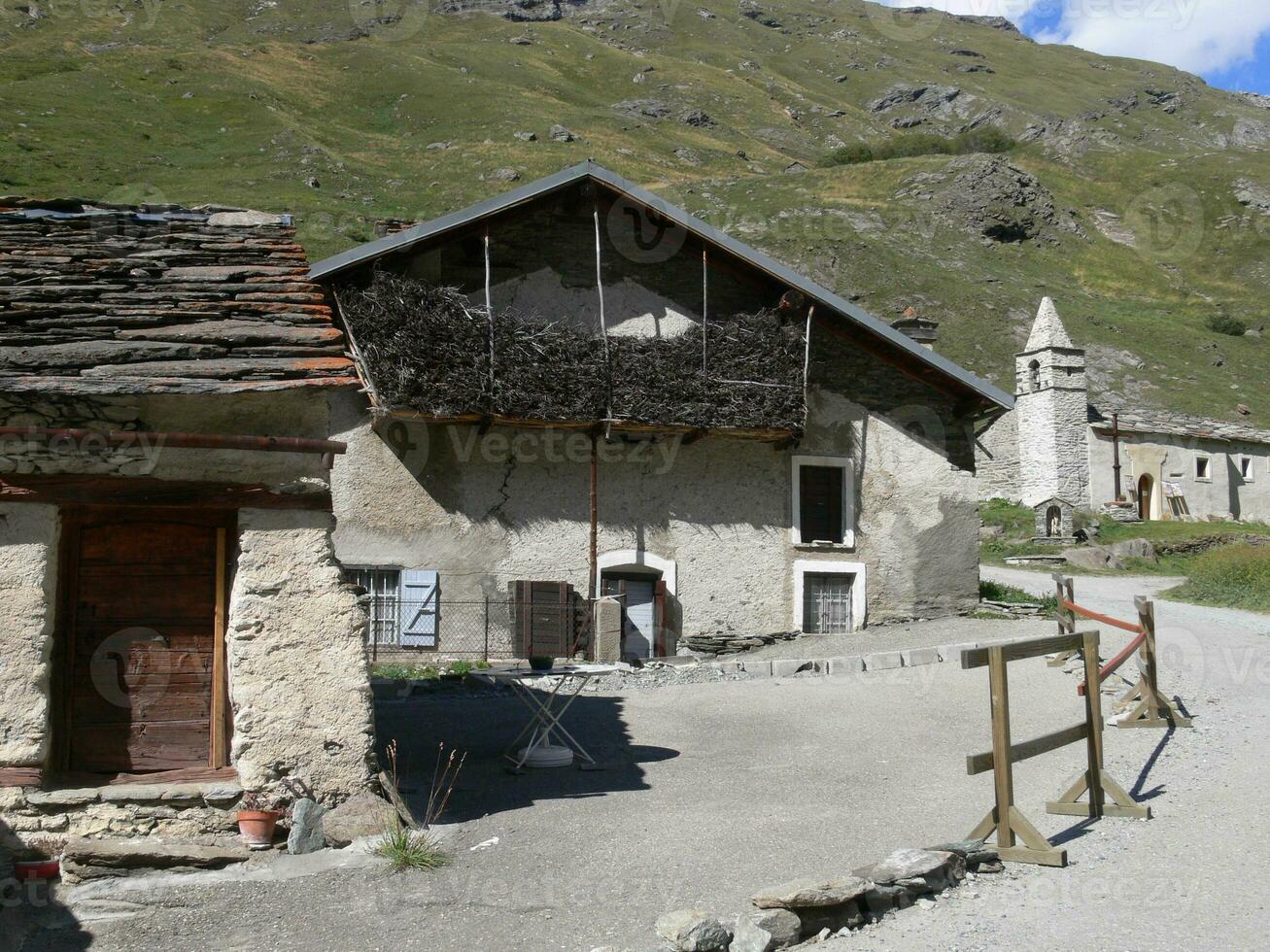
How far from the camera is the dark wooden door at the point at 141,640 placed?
274 inches

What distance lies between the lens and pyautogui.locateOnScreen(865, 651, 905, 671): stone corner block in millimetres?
14082

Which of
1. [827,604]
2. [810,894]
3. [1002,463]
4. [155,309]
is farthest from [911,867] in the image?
[1002,463]

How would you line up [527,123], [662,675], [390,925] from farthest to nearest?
[527,123] < [662,675] < [390,925]

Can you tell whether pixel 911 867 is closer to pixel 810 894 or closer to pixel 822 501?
pixel 810 894

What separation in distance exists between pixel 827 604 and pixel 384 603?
7087 millimetres

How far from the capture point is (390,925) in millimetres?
5492

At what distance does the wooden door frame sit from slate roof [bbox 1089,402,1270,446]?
1355 inches

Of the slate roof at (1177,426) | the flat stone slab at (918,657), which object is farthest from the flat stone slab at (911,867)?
the slate roof at (1177,426)

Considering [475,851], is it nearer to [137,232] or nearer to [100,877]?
[100,877]

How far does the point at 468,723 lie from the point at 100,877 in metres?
5.01

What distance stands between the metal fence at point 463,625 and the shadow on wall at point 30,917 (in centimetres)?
868

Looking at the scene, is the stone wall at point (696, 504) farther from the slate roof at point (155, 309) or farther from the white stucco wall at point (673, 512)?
the slate roof at point (155, 309)

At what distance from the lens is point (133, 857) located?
6.21 metres

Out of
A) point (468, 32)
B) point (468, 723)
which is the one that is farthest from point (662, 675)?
point (468, 32)
